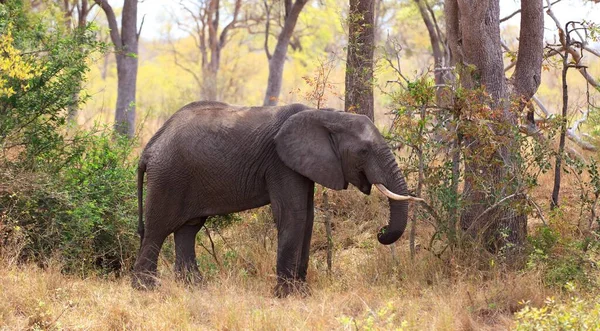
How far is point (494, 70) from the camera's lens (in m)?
8.73

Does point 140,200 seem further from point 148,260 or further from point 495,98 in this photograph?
point 495,98

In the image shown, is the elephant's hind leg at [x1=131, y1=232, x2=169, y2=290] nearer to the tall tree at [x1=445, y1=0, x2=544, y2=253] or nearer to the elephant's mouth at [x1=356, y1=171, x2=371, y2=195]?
the elephant's mouth at [x1=356, y1=171, x2=371, y2=195]

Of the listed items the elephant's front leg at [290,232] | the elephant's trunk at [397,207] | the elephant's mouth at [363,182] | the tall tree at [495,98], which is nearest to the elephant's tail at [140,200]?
the elephant's front leg at [290,232]

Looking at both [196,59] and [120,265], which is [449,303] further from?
[196,59]

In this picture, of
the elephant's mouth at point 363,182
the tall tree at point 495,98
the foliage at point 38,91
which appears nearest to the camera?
the elephant's mouth at point 363,182

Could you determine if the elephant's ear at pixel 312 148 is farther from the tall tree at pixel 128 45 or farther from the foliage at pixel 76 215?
the tall tree at pixel 128 45

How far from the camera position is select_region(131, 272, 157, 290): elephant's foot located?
8.05 m

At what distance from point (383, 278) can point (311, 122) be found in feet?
5.33

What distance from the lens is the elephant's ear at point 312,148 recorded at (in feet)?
24.9

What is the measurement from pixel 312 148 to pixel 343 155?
29 cm

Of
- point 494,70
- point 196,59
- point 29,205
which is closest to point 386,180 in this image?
point 494,70

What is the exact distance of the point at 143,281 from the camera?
818 cm

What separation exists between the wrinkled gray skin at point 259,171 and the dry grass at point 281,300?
425 mm

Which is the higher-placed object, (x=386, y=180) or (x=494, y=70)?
(x=494, y=70)
